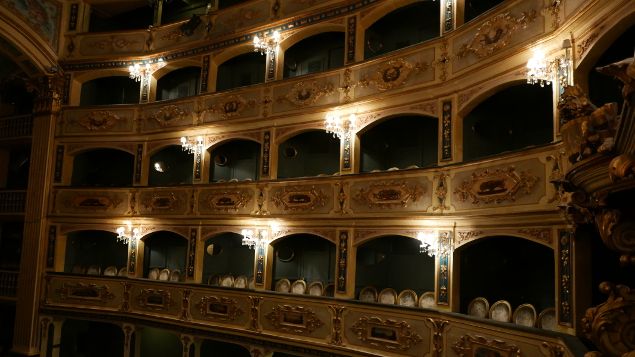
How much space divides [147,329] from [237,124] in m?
7.46

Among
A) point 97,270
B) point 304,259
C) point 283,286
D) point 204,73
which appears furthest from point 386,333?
point 97,270

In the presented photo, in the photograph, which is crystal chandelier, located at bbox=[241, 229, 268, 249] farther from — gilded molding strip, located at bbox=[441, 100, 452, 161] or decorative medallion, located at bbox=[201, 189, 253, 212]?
gilded molding strip, located at bbox=[441, 100, 452, 161]

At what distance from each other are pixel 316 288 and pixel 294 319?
1.09m

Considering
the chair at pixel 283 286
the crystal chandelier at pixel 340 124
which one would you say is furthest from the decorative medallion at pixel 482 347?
the crystal chandelier at pixel 340 124

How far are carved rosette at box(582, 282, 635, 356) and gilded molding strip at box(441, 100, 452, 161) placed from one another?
6815 millimetres

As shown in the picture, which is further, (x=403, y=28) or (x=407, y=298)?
(x=403, y=28)

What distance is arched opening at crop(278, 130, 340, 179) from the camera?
Answer: 13938 mm

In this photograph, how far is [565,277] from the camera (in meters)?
7.37

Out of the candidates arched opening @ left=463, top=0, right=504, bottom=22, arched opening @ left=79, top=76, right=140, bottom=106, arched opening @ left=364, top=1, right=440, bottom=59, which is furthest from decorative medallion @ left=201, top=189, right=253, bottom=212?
arched opening @ left=463, top=0, right=504, bottom=22

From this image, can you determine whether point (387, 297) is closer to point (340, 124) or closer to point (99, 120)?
point (340, 124)

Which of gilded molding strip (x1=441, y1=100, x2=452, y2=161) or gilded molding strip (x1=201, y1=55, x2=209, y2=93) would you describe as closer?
gilded molding strip (x1=441, y1=100, x2=452, y2=161)

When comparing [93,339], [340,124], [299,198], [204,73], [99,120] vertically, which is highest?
[204,73]

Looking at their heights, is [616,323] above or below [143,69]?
below

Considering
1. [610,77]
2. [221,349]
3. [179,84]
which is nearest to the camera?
[610,77]
